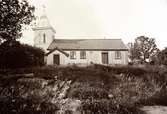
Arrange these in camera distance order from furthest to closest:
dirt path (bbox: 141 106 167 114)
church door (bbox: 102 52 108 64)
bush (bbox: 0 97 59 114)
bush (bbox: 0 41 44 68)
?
church door (bbox: 102 52 108 64) → bush (bbox: 0 41 44 68) → dirt path (bbox: 141 106 167 114) → bush (bbox: 0 97 59 114)

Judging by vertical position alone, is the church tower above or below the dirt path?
above

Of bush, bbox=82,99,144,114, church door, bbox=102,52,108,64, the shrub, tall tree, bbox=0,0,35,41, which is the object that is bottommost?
bush, bbox=82,99,144,114

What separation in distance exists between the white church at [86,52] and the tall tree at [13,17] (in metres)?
24.6

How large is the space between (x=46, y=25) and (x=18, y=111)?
40.6 m

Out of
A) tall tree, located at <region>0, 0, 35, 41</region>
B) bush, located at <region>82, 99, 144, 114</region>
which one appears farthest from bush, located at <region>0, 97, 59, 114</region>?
tall tree, located at <region>0, 0, 35, 41</region>

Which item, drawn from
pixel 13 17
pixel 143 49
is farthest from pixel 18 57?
pixel 143 49

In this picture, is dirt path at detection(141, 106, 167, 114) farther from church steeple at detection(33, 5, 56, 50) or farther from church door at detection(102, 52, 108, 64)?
church steeple at detection(33, 5, 56, 50)

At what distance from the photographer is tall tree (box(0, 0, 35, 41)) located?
1379 centimetres

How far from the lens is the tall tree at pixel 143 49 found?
216 feet

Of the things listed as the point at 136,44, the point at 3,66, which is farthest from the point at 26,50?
the point at 136,44

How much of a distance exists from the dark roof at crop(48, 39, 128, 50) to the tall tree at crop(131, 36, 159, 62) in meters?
23.0

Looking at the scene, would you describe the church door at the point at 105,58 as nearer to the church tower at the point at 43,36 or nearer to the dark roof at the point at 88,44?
the dark roof at the point at 88,44

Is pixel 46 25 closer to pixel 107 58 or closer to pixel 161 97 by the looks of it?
pixel 107 58

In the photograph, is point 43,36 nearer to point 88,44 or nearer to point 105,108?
point 88,44
